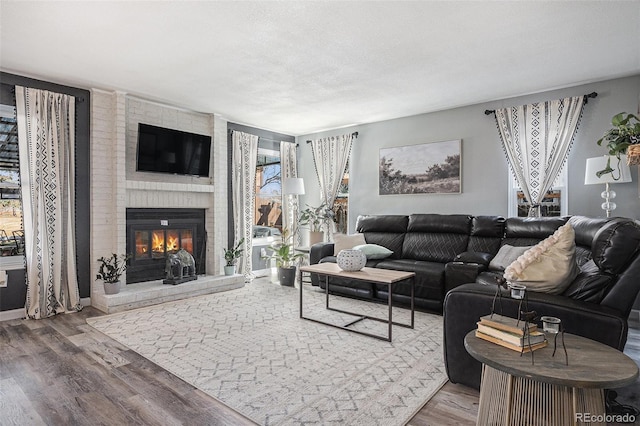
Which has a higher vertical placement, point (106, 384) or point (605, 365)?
point (605, 365)

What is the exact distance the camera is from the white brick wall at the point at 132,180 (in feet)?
14.3

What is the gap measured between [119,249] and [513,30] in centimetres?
468

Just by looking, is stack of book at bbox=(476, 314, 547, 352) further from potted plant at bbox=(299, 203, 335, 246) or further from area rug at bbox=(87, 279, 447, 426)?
potted plant at bbox=(299, 203, 335, 246)

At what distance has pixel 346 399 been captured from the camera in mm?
2189

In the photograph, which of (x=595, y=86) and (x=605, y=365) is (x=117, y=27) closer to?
(x=605, y=365)

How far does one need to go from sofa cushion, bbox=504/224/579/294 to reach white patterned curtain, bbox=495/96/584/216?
2.56 meters

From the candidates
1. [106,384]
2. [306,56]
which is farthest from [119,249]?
[306,56]

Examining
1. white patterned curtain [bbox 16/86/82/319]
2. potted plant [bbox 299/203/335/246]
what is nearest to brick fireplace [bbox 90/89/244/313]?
white patterned curtain [bbox 16/86/82/319]

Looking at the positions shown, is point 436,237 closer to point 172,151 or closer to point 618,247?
point 618,247

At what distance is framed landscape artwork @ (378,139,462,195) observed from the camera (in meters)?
5.05

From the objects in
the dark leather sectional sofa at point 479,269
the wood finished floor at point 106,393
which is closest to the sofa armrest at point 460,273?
the dark leather sectional sofa at point 479,269

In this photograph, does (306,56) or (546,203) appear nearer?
(306,56)

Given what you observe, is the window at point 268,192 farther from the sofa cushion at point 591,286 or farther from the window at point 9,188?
the sofa cushion at point 591,286

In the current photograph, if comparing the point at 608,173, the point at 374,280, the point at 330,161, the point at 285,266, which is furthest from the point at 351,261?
the point at 330,161
